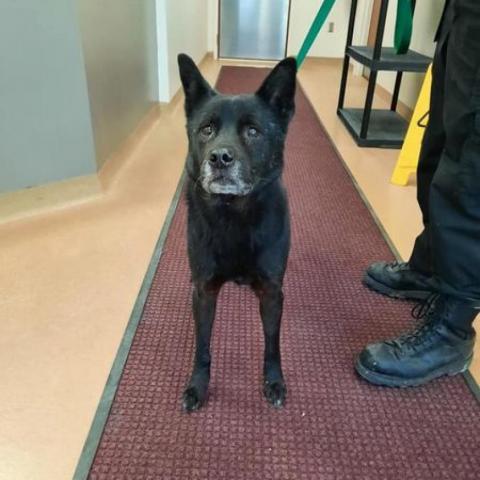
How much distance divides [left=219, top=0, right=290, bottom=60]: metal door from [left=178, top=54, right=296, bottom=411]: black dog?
6.10m

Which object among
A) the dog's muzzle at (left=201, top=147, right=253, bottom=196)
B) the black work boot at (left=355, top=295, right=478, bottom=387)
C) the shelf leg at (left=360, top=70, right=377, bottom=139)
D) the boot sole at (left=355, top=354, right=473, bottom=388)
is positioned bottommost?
the boot sole at (left=355, top=354, right=473, bottom=388)

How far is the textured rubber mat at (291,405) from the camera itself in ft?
3.15

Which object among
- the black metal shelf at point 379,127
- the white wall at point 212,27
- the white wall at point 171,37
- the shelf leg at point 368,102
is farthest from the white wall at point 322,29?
the shelf leg at point 368,102

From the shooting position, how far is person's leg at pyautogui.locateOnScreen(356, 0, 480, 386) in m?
0.92

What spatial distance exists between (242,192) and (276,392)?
0.53 meters

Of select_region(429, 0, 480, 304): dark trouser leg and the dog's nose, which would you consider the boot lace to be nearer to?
select_region(429, 0, 480, 304): dark trouser leg

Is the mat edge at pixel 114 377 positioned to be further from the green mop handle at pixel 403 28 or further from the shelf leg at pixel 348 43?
the shelf leg at pixel 348 43

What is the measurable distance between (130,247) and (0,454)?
897 millimetres

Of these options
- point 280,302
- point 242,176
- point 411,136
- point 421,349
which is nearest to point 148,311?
point 280,302

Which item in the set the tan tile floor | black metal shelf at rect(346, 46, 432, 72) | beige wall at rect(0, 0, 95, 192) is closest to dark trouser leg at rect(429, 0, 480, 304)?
the tan tile floor

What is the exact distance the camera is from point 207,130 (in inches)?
39.1

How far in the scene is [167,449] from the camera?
982mm

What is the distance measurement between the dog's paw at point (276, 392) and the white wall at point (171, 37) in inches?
114

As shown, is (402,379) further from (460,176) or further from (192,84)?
(192,84)
